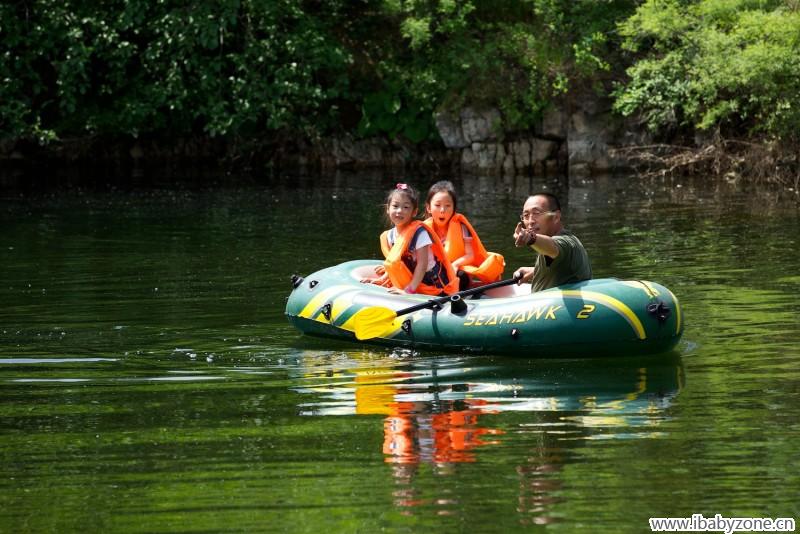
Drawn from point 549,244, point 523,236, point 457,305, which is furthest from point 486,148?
point 523,236

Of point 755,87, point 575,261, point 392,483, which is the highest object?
point 755,87

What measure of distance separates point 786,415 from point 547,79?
14.8 metres

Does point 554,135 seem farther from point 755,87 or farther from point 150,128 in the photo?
point 150,128

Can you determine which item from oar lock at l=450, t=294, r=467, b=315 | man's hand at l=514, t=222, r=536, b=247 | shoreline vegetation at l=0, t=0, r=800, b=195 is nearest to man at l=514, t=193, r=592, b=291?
man's hand at l=514, t=222, r=536, b=247

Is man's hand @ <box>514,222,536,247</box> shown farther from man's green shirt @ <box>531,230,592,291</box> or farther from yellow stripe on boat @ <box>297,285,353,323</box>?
yellow stripe on boat @ <box>297,285,353,323</box>

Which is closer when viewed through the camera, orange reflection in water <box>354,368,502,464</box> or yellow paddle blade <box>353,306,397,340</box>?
orange reflection in water <box>354,368,502,464</box>

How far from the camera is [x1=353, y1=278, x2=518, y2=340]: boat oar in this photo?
8.55 meters

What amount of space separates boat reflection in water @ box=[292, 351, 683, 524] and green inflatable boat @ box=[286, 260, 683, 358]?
0.39 ft

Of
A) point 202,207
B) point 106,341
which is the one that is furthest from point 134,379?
point 202,207

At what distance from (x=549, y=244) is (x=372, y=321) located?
5.20ft

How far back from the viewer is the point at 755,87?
18.1 metres

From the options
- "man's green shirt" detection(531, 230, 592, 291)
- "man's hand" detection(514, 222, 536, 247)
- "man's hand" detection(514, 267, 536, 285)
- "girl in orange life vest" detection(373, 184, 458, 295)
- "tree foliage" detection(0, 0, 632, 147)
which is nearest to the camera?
"man's hand" detection(514, 222, 536, 247)

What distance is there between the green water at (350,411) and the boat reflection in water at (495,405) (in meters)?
0.02

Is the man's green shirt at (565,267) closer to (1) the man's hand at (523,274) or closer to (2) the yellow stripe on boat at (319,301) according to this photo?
(1) the man's hand at (523,274)
